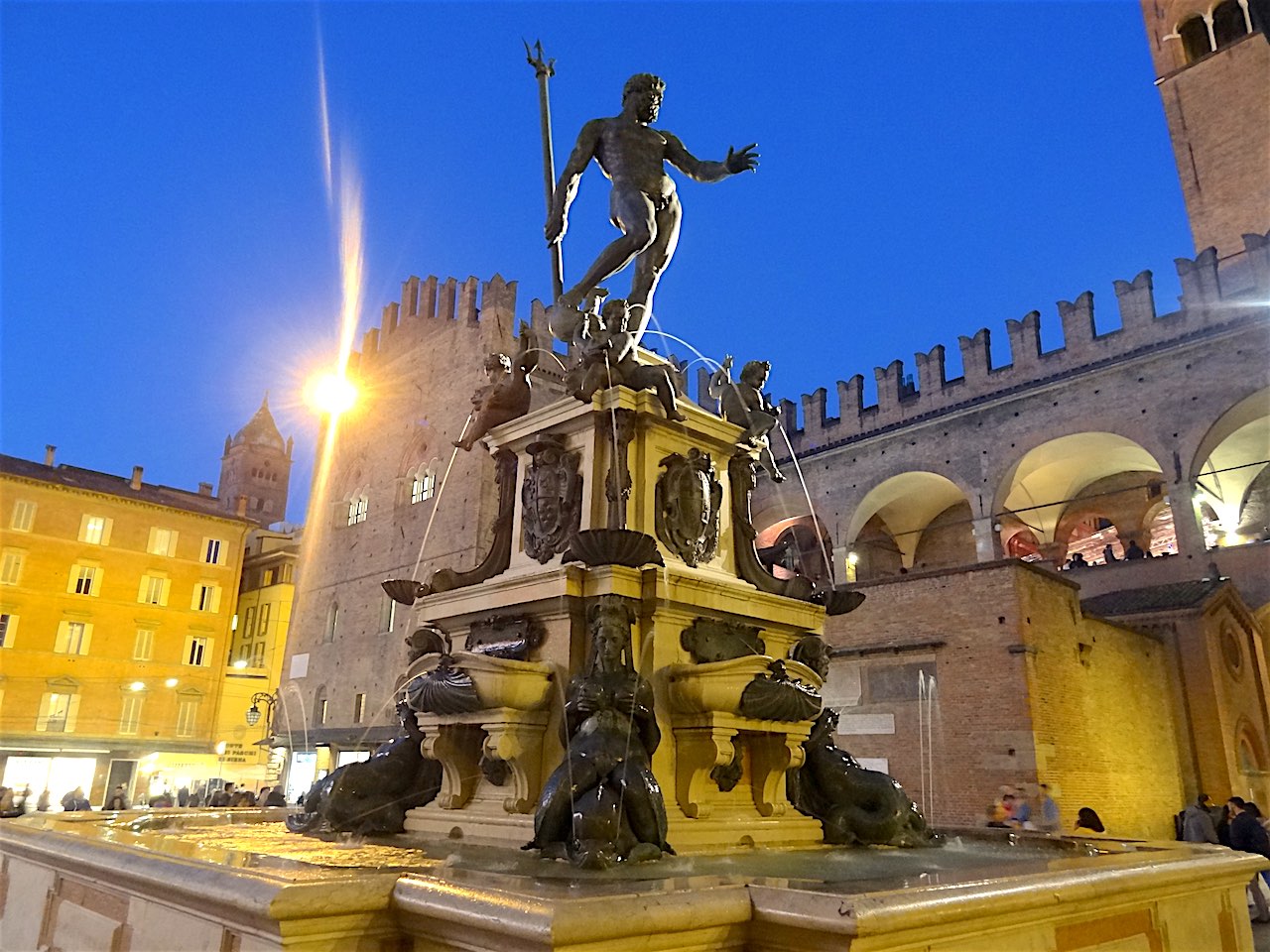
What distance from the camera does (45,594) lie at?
27.3m

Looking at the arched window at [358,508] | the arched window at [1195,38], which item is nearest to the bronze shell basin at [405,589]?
the arched window at [358,508]

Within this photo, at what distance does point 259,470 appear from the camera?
6562cm

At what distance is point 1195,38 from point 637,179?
30.3 meters

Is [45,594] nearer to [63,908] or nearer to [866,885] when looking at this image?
[63,908]

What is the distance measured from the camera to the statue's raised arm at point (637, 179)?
5.37 m

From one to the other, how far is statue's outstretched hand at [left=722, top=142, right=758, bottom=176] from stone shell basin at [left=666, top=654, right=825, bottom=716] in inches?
119

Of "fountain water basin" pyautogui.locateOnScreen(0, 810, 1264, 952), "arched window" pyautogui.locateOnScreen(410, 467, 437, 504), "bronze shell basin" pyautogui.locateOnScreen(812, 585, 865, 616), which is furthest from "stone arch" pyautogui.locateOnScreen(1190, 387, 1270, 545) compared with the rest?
"fountain water basin" pyautogui.locateOnScreen(0, 810, 1264, 952)

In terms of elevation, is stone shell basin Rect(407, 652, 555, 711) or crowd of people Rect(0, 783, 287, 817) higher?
stone shell basin Rect(407, 652, 555, 711)

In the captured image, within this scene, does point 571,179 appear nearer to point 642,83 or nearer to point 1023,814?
point 642,83

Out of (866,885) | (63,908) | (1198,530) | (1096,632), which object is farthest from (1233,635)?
(63,908)

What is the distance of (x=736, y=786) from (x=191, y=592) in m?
30.2

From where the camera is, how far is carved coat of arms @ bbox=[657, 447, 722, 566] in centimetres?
467

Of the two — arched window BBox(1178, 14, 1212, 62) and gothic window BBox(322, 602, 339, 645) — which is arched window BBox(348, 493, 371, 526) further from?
arched window BBox(1178, 14, 1212, 62)

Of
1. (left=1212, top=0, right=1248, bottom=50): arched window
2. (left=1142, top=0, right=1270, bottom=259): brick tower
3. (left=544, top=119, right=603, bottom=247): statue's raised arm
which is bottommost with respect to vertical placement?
(left=544, top=119, right=603, bottom=247): statue's raised arm
